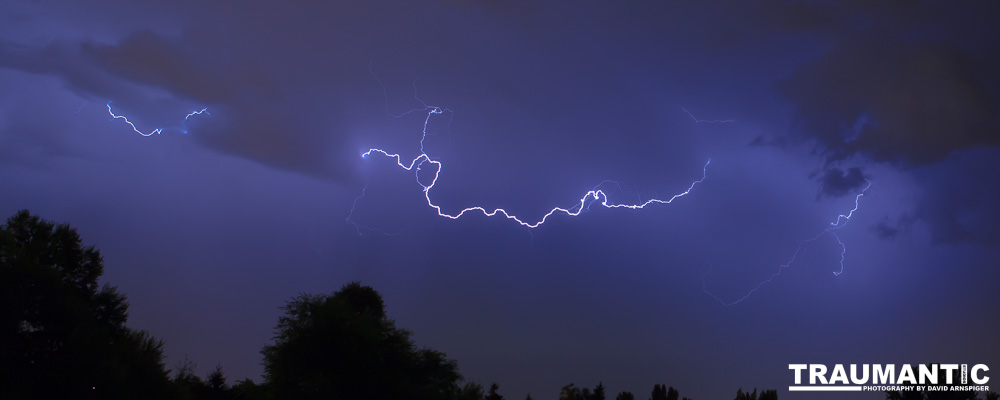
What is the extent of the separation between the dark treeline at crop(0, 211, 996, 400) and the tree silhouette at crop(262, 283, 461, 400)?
26 millimetres

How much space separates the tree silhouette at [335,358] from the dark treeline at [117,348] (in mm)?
26

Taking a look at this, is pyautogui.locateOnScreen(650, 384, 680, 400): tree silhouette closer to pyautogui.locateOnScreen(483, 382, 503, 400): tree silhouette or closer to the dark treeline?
the dark treeline

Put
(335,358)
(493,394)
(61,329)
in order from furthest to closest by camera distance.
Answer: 1. (493,394)
2. (335,358)
3. (61,329)

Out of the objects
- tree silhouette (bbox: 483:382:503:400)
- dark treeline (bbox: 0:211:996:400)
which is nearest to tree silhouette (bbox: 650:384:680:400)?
dark treeline (bbox: 0:211:996:400)

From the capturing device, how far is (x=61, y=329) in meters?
15.0

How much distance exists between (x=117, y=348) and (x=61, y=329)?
147 centimetres

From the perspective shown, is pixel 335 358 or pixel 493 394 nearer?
pixel 335 358

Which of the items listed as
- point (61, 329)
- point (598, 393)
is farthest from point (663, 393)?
point (61, 329)

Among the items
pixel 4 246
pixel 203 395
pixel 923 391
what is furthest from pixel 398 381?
pixel 923 391

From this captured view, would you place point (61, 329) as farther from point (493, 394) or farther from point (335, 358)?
point (493, 394)

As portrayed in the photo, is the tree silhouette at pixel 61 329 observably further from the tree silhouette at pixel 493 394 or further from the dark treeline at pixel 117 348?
the tree silhouette at pixel 493 394

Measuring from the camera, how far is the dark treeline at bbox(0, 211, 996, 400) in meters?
14.4

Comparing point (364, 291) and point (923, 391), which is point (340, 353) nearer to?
point (364, 291)

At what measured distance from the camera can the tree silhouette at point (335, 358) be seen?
53.6 feet
